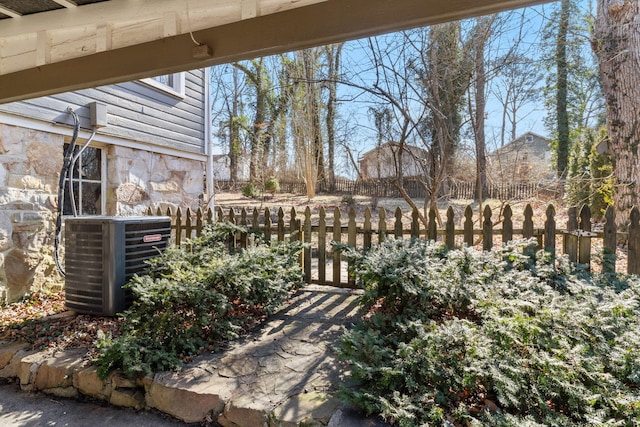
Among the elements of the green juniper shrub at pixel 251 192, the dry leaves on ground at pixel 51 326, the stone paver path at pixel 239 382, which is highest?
the green juniper shrub at pixel 251 192

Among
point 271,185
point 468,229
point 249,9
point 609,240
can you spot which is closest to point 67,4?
point 249,9

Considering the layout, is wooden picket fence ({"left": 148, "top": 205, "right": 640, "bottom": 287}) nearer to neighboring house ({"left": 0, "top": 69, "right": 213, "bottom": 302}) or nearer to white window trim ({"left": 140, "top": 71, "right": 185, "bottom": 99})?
neighboring house ({"left": 0, "top": 69, "right": 213, "bottom": 302})

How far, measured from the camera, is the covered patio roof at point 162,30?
1.79 m

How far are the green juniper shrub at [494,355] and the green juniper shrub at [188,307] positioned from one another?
96 cm

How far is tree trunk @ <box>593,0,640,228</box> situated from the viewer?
170 inches

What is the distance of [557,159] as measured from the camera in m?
13.1

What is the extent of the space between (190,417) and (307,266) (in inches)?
87.6

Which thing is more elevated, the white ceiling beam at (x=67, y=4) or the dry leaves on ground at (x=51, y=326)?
the white ceiling beam at (x=67, y=4)

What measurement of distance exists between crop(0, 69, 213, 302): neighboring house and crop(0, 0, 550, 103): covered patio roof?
120 cm

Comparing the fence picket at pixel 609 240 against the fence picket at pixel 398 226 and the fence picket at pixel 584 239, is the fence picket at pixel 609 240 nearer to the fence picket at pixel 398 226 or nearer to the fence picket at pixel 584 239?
the fence picket at pixel 584 239

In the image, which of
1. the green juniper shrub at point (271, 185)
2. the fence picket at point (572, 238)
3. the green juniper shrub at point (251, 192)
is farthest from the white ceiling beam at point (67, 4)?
the green juniper shrub at point (271, 185)

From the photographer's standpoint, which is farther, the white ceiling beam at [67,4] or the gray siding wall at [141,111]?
the gray siding wall at [141,111]

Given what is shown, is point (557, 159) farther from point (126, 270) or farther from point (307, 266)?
point (126, 270)

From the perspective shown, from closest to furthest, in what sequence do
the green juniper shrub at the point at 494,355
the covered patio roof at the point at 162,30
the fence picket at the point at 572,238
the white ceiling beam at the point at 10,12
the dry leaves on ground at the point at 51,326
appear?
the green juniper shrub at the point at 494,355
the covered patio roof at the point at 162,30
the white ceiling beam at the point at 10,12
the dry leaves on ground at the point at 51,326
the fence picket at the point at 572,238
